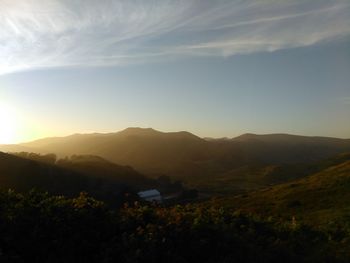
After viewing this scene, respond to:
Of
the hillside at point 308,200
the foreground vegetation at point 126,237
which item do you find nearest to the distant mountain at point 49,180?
the hillside at point 308,200

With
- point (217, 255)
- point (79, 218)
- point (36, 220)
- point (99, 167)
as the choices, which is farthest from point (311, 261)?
point (99, 167)

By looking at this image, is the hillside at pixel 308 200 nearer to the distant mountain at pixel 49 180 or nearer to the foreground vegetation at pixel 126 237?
the foreground vegetation at pixel 126 237

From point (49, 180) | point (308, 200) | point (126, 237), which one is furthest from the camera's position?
point (49, 180)

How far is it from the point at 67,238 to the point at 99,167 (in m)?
124

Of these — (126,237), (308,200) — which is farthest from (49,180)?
(126,237)

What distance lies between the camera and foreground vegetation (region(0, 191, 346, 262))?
1030 cm

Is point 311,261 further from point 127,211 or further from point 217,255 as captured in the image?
point 127,211

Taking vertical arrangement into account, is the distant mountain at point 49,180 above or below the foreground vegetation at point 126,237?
below

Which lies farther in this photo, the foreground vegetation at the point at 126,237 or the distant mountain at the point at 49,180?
the distant mountain at the point at 49,180

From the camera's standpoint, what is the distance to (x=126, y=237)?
35.1 feet

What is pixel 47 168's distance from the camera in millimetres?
99750

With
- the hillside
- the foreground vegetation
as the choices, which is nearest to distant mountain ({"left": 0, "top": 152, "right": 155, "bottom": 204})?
the hillside

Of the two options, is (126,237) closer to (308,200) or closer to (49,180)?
(308,200)

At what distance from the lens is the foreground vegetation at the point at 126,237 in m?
10.3
